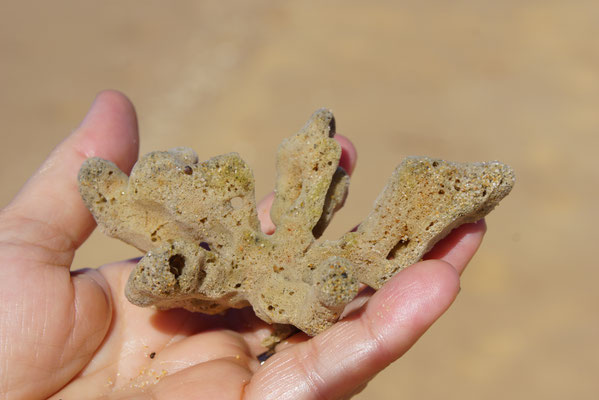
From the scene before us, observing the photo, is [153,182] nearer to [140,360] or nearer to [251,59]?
[140,360]

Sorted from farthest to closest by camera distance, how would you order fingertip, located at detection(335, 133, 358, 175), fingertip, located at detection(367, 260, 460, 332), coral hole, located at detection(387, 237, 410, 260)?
fingertip, located at detection(335, 133, 358, 175)
coral hole, located at detection(387, 237, 410, 260)
fingertip, located at detection(367, 260, 460, 332)

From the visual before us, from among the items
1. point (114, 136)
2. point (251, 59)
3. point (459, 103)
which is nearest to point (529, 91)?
point (459, 103)

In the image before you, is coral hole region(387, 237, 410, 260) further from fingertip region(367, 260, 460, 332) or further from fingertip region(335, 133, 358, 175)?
fingertip region(335, 133, 358, 175)

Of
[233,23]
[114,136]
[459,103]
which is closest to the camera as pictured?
[114,136]

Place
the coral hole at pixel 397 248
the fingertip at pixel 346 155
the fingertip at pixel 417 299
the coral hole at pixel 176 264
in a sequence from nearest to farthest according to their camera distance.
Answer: the fingertip at pixel 417 299 → the coral hole at pixel 176 264 → the coral hole at pixel 397 248 → the fingertip at pixel 346 155

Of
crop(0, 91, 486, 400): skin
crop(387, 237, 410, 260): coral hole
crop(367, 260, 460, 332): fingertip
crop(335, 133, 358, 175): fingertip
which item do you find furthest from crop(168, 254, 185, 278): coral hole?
crop(335, 133, 358, 175): fingertip

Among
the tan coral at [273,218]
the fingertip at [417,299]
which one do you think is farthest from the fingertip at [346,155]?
the fingertip at [417,299]

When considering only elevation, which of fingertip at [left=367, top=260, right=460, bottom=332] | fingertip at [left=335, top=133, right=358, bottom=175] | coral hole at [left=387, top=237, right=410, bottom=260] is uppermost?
fingertip at [left=335, top=133, right=358, bottom=175]

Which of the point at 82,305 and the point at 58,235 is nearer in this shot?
the point at 82,305

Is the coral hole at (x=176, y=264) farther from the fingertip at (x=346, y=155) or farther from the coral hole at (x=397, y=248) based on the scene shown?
the fingertip at (x=346, y=155)
